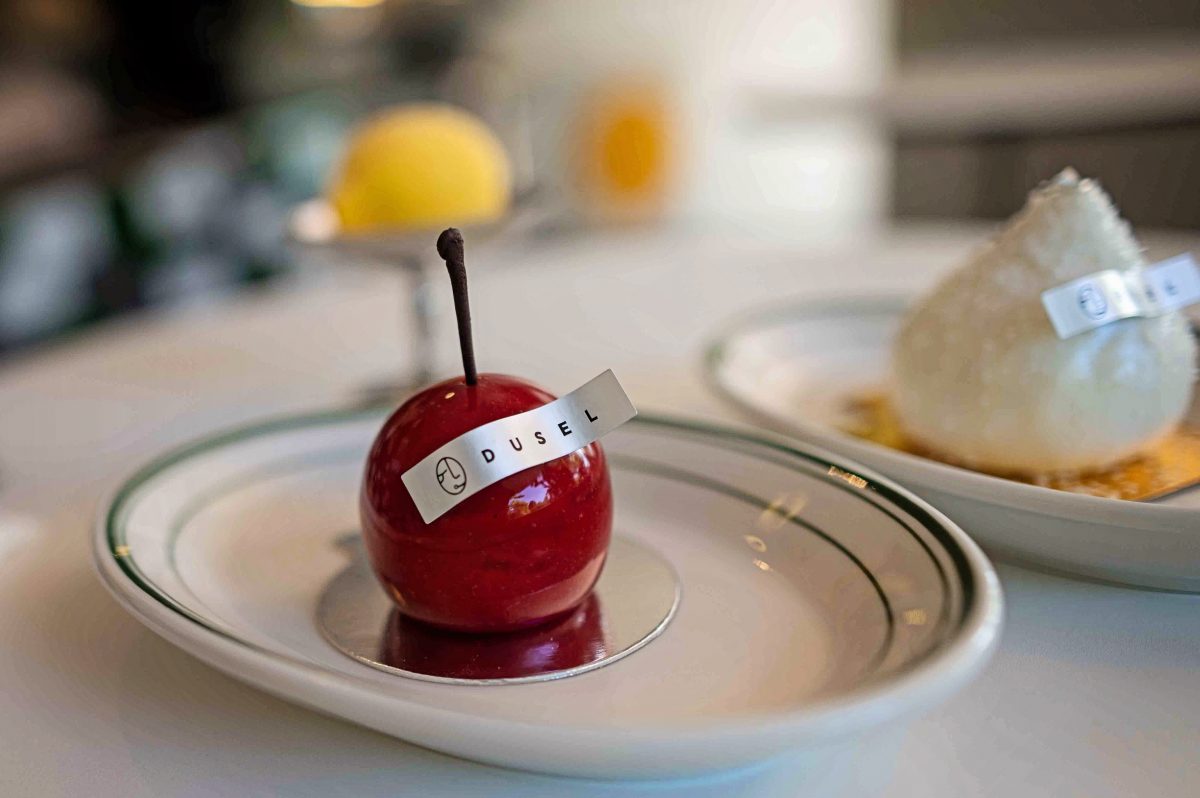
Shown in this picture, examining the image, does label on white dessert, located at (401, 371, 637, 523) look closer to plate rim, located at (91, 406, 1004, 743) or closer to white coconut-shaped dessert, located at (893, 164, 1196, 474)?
plate rim, located at (91, 406, 1004, 743)

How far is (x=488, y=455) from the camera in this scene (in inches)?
13.6

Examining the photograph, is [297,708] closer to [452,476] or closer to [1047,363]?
[452,476]

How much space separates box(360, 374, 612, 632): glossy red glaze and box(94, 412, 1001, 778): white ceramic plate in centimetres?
3

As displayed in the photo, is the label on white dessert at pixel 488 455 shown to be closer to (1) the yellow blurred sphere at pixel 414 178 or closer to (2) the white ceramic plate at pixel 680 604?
(2) the white ceramic plate at pixel 680 604

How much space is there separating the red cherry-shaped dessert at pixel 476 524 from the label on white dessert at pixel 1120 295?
215 millimetres

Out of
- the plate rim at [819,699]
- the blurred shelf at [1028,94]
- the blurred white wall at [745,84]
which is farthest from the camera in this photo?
the blurred white wall at [745,84]

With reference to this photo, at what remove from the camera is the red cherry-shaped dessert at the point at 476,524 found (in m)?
0.35

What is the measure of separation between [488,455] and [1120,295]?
29 cm

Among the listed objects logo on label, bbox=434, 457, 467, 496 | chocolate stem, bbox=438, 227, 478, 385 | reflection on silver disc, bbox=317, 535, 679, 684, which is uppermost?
chocolate stem, bbox=438, 227, 478, 385

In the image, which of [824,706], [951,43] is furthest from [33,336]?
[951,43]

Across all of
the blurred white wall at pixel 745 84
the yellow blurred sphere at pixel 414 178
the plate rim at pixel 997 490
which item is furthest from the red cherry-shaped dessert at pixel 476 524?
the blurred white wall at pixel 745 84

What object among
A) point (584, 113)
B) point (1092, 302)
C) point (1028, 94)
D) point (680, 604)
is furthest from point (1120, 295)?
point (1028, 94)

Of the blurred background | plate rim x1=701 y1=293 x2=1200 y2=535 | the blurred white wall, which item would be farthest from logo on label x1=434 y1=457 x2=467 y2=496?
the blurred white wall

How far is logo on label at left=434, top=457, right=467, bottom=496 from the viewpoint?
0.34 meters
